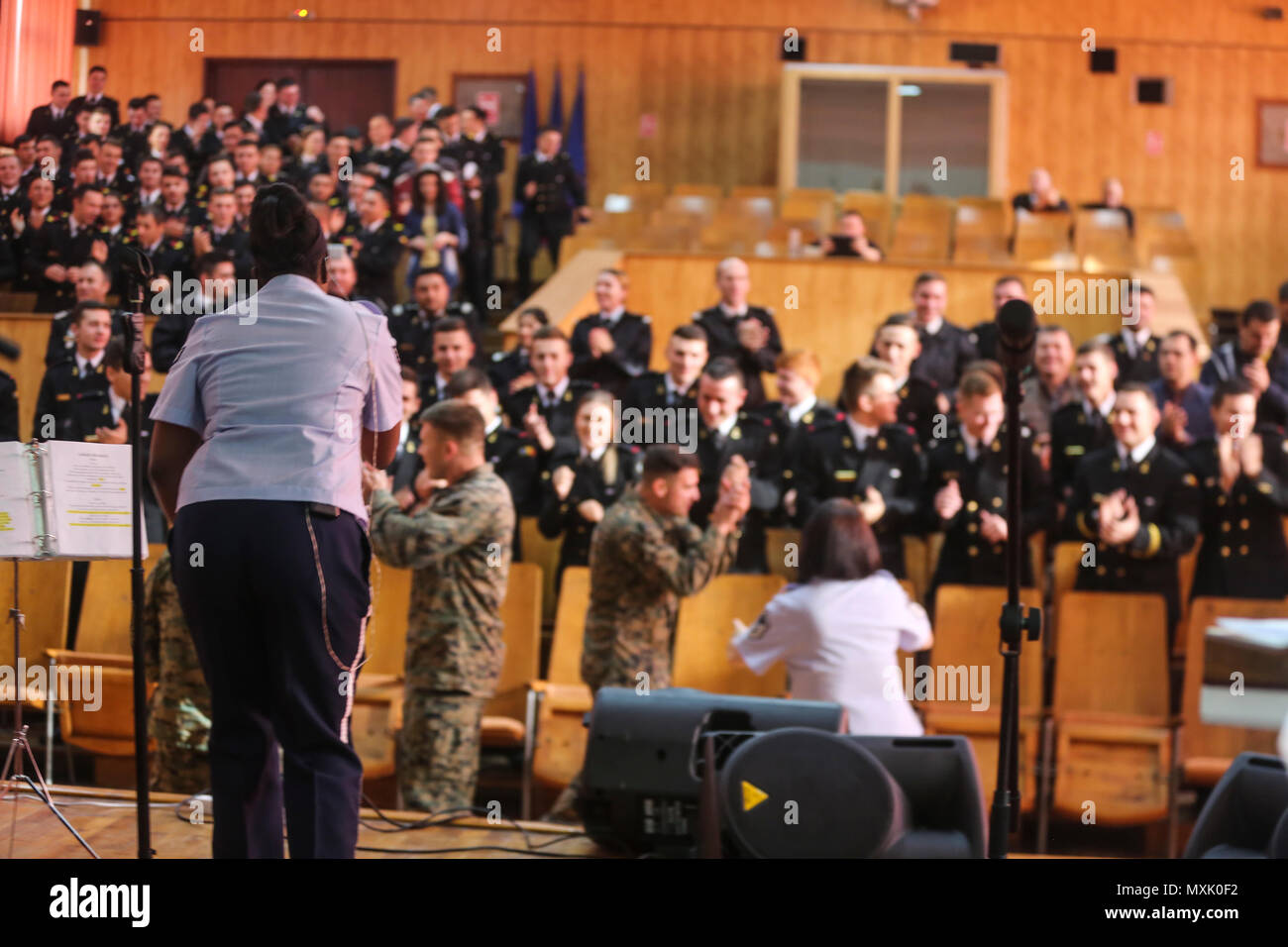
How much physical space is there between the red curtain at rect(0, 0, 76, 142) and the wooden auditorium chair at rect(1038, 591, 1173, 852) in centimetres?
294

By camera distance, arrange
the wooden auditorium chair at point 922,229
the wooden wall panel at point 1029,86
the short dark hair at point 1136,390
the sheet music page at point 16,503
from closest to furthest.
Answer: the sheet music page at point 16,503, the short dark hair at point 1136,390, the wooden auditorium chair at point 922,229, the wooden wall panel at point 1029,86

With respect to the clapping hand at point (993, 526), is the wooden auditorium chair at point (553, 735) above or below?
below

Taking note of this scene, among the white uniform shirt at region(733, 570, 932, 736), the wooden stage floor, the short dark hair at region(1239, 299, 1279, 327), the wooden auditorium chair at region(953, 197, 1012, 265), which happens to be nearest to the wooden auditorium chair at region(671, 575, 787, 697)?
the white uniform shirt at region(733, 570, 932, 736)

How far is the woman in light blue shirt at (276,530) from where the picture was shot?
1.90 meters

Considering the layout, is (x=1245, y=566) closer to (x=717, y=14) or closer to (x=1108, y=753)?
(x=1108, y=753)

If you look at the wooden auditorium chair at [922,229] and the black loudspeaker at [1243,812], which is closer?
the black loudspeaker at [1243,812]

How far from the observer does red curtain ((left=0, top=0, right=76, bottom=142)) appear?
3064 mm

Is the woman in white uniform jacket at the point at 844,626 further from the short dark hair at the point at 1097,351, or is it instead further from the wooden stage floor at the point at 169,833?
the short dark hair at the point at 1097,351

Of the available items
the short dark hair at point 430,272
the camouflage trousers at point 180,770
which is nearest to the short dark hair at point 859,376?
the short dark hair at point 430,272

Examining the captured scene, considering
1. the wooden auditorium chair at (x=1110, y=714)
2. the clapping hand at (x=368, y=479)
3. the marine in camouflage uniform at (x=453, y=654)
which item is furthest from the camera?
the wooden auditorium chair at (x=1110, y=714)

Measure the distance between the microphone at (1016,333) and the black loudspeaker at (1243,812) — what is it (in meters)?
0.69

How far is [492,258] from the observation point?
24.6ft

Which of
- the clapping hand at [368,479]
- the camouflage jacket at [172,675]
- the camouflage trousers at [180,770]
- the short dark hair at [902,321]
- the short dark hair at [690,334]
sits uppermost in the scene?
the short dark hair at [902,321]
